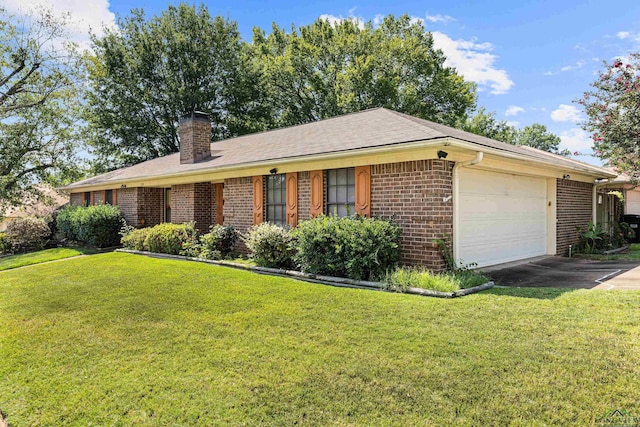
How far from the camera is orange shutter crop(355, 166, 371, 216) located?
27.5 feet

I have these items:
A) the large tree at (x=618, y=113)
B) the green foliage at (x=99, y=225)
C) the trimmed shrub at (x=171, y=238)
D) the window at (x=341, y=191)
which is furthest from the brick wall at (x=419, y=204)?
the green foliage at (x=99, y=225)

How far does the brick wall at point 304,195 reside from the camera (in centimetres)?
977

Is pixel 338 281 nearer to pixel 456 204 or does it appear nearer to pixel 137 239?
pixel 456 204

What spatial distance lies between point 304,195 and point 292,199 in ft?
1.33

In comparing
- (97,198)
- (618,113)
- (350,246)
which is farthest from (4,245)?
(618,113)

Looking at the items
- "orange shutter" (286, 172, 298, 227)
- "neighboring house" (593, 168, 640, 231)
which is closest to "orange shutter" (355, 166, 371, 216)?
"orange shutter" (286, 172, 298, 227)

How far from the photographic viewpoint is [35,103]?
20234 mm

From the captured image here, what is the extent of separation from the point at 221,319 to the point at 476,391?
11.2 ft

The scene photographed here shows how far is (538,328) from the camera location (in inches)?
183

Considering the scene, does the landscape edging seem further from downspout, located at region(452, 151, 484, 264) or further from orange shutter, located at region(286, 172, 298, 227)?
orange shutter, located at region(286, 172, 298, 227)

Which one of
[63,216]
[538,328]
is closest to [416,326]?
[538,328]

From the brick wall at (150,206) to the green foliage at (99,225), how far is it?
0.92 m

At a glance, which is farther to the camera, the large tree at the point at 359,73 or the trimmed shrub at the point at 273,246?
the large tree at the point at 359,73

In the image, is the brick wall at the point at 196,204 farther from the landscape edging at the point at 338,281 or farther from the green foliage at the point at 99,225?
the green foliage at the point at 99,225
